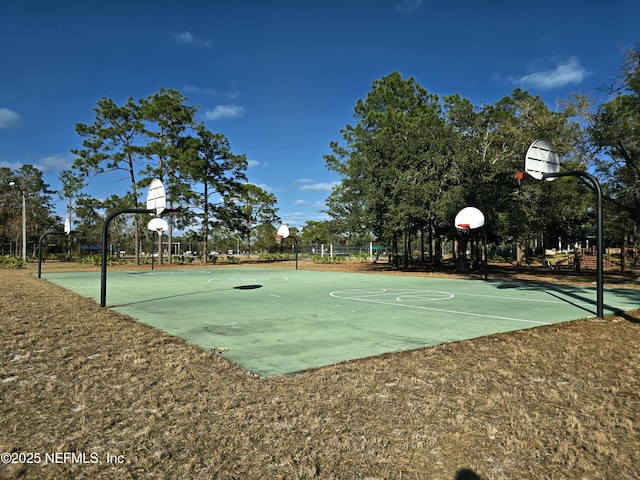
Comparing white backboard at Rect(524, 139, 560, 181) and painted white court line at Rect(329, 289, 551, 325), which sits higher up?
white backboard at Rect(524, 139, 560, 181)

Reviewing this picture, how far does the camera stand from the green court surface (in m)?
5.04

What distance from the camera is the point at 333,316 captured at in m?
7.46

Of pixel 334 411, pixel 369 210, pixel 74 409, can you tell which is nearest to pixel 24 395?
pixel 74 409

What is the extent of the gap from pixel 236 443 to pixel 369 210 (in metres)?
16.9

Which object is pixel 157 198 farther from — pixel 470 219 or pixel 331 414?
pixel 470 219

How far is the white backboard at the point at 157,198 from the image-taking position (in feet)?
31.1

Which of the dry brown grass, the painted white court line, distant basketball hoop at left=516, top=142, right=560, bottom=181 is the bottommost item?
the painted white court line

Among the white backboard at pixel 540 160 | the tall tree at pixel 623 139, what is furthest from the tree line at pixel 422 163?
the white backboard at pixel 540 160

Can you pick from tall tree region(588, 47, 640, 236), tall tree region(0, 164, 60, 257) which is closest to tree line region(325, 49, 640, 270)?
tall tree region(588, 47, 640, 236)

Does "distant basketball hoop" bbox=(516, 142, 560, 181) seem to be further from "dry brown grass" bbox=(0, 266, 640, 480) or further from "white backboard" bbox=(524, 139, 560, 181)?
"dry brown grass" bbox=(0, 266, 640, 480)

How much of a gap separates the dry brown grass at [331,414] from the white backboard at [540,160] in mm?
3693

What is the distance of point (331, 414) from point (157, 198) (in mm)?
7978

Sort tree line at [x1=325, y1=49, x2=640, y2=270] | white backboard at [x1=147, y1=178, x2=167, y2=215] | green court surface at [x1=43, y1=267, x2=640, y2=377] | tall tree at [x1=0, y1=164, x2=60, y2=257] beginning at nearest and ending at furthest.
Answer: green court surface at [x1=43, y1=267, x2=640, y2=377]
white backboard at [x1=147, y1=178, x2=167, y2=215]
tree line at [x1=325, y1=49, x2=640, y2=270]
tall tree at [x1=0, y1=164, x2=60, y2=257]

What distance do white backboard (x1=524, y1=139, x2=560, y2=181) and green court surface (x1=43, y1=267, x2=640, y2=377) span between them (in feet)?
8.53
